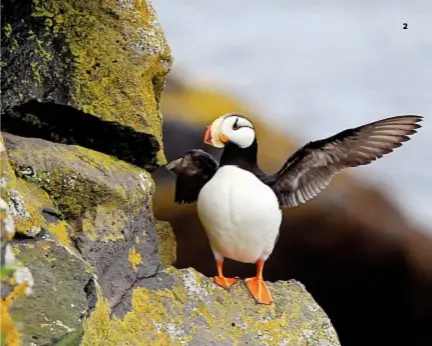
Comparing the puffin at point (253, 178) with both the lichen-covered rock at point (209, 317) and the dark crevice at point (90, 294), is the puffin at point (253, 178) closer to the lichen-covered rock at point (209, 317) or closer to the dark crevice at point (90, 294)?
the lichen-covered rock at point (209, 317)

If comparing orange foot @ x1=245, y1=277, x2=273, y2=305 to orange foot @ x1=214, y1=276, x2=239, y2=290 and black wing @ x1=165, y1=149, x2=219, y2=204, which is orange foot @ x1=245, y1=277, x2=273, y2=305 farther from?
black wing @ x1=165, y1=149, x2=219, y2=204

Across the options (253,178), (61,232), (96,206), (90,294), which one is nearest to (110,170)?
(96,206)

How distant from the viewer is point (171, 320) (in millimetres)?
A: 3205

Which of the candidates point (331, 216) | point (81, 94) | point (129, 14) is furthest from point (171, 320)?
point (331, 216)

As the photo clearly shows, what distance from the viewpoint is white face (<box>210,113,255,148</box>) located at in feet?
11.2

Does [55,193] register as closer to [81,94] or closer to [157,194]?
[81,94]

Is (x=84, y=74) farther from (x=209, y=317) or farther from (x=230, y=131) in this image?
(x=209, y=317)

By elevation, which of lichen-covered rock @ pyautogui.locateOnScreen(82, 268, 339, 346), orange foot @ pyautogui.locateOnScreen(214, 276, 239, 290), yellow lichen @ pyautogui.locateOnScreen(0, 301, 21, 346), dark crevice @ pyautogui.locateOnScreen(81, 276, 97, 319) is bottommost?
lichen-covered rock @ pyautogui.locateOnScreen(82, 268, 339, 346)

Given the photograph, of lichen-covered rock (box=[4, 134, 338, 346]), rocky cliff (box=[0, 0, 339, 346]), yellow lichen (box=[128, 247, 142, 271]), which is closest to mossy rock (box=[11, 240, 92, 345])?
lichen-covered rock (box=[4, 134, 338, 346])

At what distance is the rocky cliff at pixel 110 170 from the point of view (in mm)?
3051

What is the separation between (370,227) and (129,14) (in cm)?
203

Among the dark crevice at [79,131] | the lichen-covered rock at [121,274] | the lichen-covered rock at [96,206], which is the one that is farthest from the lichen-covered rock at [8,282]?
the dark crevice at [79,131]

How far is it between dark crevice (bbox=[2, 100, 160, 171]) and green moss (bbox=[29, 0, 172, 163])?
3 cm

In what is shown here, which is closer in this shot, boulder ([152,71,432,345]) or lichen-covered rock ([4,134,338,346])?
lichen-covered rock ([4,134,338,346])
